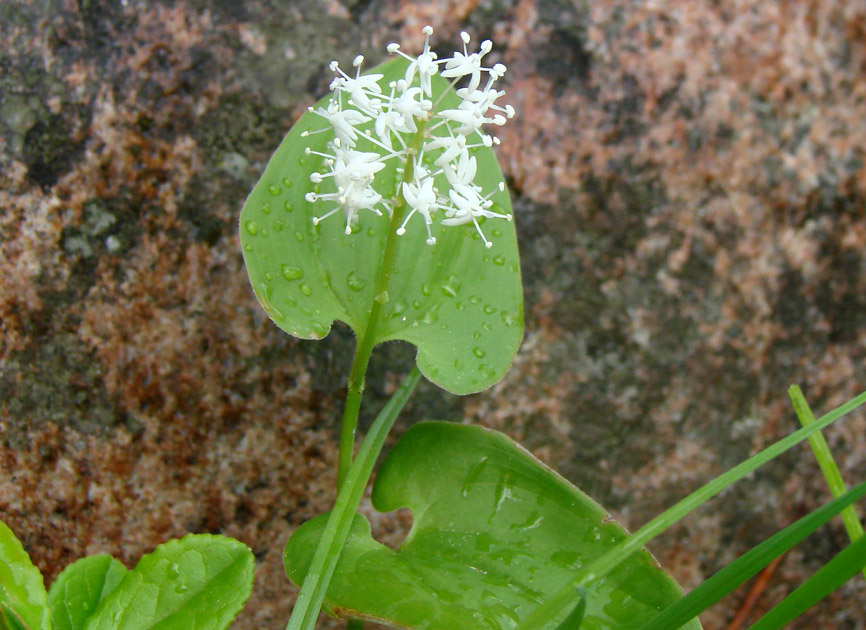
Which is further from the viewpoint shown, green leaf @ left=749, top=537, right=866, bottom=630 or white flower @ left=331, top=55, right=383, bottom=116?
white flower @ left=331, top=55, right=383, bottom=116

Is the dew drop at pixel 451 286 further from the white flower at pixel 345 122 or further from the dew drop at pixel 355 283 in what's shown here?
the white flower at pixel 345 122

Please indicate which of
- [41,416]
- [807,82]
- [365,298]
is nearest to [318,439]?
[365,298]

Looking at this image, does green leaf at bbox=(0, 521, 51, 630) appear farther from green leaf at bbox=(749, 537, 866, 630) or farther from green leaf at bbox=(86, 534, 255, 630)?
green leaf at bbox=(749, 537, 866, 630)

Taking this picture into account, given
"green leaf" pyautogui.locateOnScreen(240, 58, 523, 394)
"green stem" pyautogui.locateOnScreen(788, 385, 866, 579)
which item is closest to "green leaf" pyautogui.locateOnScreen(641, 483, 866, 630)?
"green stem" pyautogui.locateOnScreen(788, 385, 866, 579)

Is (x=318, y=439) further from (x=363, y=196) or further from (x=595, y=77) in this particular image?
(x=595, y=77)

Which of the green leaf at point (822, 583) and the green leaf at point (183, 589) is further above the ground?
the green leaf at point (822, 583)

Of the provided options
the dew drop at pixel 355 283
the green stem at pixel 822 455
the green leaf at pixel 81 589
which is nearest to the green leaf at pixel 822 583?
the green stem at pixel 822 455
